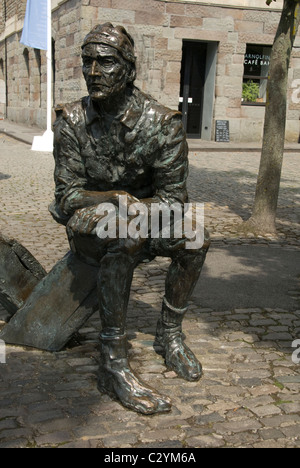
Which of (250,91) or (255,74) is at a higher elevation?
(255,74)

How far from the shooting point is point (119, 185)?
3211 mm

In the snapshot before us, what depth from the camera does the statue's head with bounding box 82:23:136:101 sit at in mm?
2879

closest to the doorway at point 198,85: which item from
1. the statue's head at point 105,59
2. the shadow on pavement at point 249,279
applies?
the shadow on pavement at point 249,279

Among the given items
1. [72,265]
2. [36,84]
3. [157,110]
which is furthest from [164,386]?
[36,84]

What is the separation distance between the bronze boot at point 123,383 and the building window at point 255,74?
51.0 feet

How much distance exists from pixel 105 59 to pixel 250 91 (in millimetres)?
15479

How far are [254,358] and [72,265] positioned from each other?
1.28 m

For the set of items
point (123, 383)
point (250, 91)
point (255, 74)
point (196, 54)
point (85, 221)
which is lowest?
point (123, 383)

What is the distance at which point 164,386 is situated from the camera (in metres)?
3.04

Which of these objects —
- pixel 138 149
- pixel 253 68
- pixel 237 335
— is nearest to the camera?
pixel 138 149

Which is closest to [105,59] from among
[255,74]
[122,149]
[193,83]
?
[122,149]

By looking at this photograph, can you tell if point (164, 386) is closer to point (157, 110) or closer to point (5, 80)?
point (157, 110)

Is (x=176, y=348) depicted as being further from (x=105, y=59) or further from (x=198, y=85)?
(x=198, y=85)

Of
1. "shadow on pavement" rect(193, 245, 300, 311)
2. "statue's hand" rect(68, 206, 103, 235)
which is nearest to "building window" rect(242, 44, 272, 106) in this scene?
"shadow on pavement" rect(193, 245, 300, 311)
